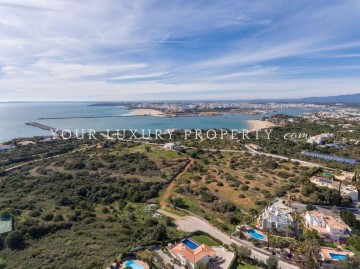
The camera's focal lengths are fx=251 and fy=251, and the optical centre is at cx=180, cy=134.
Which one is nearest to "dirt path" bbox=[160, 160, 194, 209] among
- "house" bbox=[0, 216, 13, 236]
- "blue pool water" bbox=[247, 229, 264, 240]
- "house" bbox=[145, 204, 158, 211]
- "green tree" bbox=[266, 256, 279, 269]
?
"house" bbox=[145, 204, 158, 211]

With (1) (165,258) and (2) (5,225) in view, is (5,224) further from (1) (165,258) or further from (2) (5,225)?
(1) (165,258)

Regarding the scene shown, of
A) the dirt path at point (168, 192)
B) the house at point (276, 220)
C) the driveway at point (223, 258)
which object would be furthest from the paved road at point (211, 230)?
the house at point (276, 220)

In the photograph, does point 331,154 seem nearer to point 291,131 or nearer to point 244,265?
point 291,131

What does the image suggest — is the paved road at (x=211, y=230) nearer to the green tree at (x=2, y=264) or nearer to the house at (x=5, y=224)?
the green tree at (x=2, y=264)

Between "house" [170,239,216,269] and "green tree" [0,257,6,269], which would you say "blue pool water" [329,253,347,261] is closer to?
"house" [170,239,216,269]

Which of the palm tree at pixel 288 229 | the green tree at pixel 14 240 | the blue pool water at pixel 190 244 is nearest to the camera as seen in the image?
the green tree at pixel 14 240

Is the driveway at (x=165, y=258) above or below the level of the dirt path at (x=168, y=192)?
above

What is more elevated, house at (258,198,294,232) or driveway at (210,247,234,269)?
house at (258,198,294,232)

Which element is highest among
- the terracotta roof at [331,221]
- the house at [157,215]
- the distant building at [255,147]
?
the terracotta roof at [331,221]
